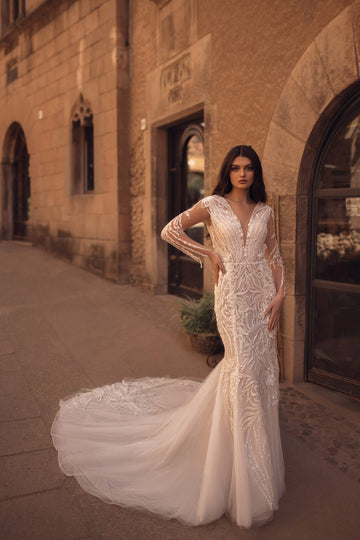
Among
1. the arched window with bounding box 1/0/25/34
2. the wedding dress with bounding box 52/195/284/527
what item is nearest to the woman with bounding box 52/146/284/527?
the wedding dress with bounding box 52/195/284/527

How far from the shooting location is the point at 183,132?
7.37 meters

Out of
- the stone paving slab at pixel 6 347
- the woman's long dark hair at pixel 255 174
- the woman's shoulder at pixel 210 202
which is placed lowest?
the stone paving slab at pixel 6 347

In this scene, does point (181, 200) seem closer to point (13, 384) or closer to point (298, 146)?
point (298, 146)

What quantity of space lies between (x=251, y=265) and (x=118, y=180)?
5.98 meters

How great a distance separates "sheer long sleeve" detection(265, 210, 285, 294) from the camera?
2887mm

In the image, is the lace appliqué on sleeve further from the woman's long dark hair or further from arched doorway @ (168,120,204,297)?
arched doorway @ (168,120,204,297)

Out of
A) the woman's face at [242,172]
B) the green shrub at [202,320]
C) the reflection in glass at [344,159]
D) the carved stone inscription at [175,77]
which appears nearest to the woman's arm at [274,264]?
the woman's face at [242,172]

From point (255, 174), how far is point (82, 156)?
7688 millimetres

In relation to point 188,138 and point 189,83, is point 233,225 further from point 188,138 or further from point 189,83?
point 188,138

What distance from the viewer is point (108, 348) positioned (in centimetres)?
533

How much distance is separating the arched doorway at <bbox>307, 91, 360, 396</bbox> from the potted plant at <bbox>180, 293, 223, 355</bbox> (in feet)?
3.29

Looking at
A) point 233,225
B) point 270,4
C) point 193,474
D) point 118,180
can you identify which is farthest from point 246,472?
point 118,180

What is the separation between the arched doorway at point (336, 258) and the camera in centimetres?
408

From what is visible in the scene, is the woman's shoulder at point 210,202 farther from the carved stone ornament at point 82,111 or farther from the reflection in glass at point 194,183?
the carved stone ornament at point 82,111
